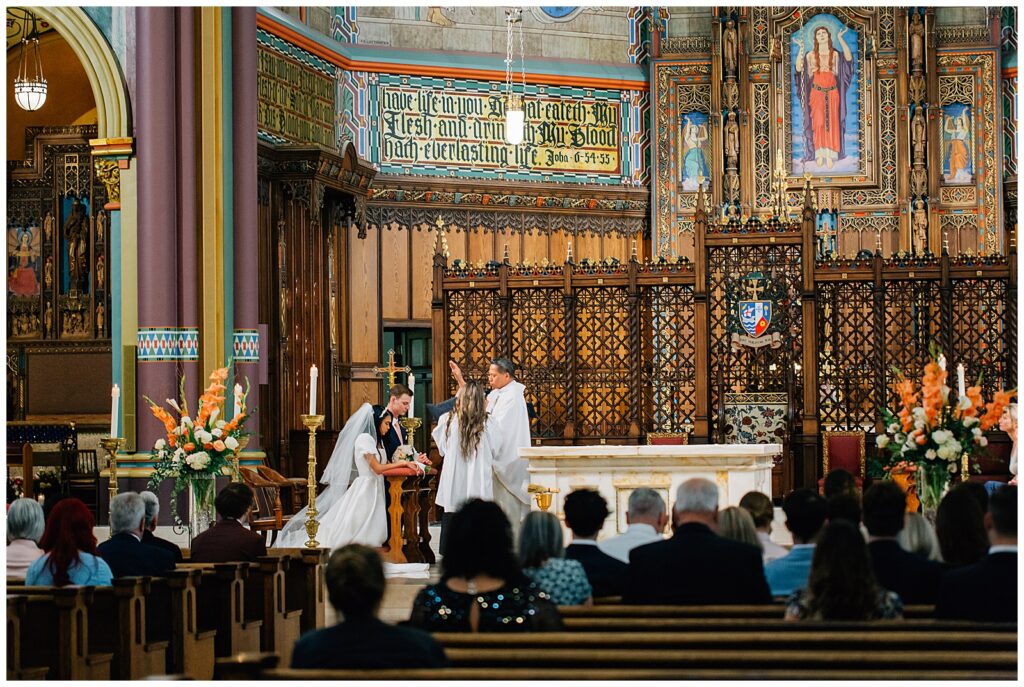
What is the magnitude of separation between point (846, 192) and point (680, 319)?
7.23 m

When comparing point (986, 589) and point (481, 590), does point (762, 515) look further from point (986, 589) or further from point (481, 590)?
point (481, 590)

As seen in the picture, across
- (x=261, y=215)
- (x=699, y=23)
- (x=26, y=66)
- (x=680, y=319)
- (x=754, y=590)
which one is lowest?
(x=754, y=590)

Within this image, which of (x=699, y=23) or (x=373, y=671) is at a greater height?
(x=699, y=23)

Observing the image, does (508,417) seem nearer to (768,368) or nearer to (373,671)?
(768,368)

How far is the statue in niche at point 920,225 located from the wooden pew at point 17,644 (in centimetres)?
1862

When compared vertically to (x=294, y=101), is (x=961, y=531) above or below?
below

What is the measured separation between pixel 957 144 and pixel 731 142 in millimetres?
3490

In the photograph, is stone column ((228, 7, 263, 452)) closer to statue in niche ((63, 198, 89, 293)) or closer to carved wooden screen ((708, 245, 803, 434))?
statue in niche ((63, 198, 89, 293))

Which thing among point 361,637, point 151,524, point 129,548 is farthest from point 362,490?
point 361,637

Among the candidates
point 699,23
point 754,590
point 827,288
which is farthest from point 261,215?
point 754,590

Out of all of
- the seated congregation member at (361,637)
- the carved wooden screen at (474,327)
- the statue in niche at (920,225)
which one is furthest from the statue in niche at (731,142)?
the seated congregation member at (361,637)

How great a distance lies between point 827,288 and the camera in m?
17.5

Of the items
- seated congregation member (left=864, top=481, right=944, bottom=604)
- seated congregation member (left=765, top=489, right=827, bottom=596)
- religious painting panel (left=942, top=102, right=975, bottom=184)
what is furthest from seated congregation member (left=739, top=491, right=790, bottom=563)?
religious painting panel (left=942, top=102, right=975, bottom=184)

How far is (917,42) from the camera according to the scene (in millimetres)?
23641
